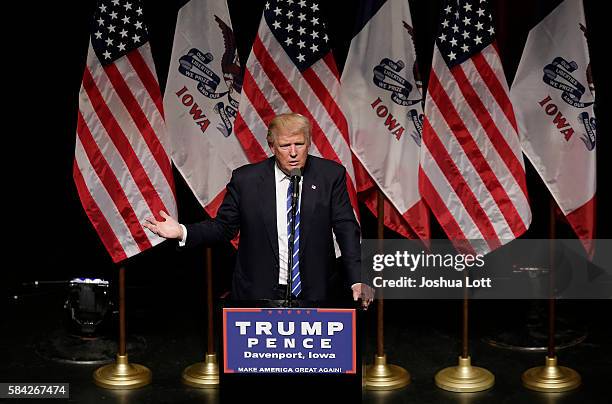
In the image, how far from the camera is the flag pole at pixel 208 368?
5.12 m

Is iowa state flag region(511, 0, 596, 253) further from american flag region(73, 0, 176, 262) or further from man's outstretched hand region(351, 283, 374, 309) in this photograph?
american flag region(73, 0, 176, 262)

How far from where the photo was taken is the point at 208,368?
5.16 meters

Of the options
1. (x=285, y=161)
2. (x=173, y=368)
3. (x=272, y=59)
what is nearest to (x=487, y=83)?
(x=272, y=59)

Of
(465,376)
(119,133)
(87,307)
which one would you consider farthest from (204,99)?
(465,376)

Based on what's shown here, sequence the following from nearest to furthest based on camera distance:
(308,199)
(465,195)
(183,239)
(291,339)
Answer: (291,339) < (183,239) < (308,199) < (465,195)

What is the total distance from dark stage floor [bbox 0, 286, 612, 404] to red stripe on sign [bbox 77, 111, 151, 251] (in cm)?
81

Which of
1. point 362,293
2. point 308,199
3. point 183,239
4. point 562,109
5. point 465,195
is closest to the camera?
point 362,293

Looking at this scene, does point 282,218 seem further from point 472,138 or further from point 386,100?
point 472,138

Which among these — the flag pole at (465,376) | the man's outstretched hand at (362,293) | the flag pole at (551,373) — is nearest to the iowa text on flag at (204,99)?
the flag pole at (465,376)

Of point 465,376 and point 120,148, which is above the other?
point 120,148

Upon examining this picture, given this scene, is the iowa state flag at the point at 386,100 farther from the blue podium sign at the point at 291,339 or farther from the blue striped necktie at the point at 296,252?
the blue podium sign at the point at 291,339

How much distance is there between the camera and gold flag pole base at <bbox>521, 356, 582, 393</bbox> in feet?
16.4

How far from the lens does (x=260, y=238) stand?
4137mm

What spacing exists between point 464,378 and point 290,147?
1.77 metres
